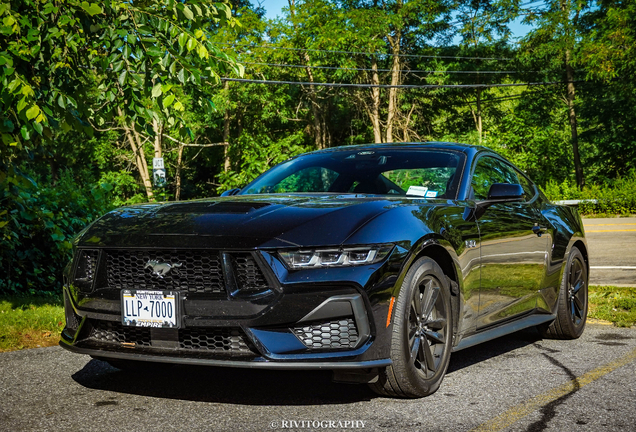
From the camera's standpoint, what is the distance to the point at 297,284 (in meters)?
3.54

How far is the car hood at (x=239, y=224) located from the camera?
12.0 ft

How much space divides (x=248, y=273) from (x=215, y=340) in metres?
0.37

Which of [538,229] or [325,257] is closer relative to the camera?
[325,257]

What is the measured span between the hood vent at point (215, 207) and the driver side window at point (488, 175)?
177 centimetres

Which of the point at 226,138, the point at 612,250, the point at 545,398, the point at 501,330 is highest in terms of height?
the point at 226,138

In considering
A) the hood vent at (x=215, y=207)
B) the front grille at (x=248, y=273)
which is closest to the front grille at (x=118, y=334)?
the front grille at (x=248, y=273)

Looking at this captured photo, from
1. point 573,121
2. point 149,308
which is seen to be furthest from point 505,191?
point 573,121

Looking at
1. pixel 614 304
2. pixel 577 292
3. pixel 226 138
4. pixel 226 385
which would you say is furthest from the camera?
pixel 226 138

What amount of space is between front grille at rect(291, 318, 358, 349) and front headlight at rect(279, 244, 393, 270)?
28 cm

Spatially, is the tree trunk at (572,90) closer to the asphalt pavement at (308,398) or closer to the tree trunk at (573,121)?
the tree trunk at (573,121)

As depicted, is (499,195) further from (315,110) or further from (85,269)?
(315,110)

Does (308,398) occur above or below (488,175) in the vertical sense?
below

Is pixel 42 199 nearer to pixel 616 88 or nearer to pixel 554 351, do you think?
pixel 554 351

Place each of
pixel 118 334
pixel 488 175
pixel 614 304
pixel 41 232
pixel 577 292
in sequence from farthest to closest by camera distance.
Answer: pixel 41 232, pixel 614 304, pixel 577 292, pixel 488 175, pixel 118 334
